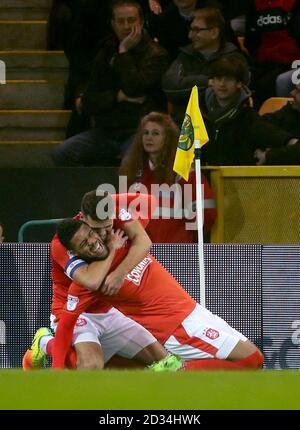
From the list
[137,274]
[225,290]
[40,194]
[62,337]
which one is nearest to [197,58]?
[40,194]

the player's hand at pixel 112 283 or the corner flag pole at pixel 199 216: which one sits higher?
the corner flag pole at pixel 199 216

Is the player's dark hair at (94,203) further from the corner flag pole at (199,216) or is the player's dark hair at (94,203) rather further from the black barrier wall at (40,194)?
the black barrier wall at (40,194)

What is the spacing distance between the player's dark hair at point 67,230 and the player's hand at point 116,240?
30cm

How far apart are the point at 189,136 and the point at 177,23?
218 centimetres

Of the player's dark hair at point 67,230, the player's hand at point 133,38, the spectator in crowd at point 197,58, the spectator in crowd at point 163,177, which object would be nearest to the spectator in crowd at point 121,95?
the player's hand at point 133,38

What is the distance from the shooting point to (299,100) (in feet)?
42.4

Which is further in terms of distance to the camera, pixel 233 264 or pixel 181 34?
pixel 181 34

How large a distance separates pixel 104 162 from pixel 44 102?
1650 mm

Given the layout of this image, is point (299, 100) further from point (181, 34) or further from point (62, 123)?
point (62, 123)

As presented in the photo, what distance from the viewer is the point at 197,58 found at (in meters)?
13.5

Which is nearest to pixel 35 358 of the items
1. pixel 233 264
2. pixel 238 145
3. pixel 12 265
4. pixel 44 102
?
pixel 12 265

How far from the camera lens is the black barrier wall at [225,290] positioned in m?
12.2

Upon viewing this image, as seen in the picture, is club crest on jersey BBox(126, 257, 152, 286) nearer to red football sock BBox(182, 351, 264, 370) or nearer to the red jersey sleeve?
the red jersey sleeve

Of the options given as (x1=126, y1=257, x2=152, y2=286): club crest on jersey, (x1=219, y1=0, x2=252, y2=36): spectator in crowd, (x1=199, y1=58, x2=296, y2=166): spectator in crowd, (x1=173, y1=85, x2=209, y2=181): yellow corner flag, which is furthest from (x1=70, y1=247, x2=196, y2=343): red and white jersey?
(x1=219, y1=0, x2=252, y2=36): spectator in crowd
